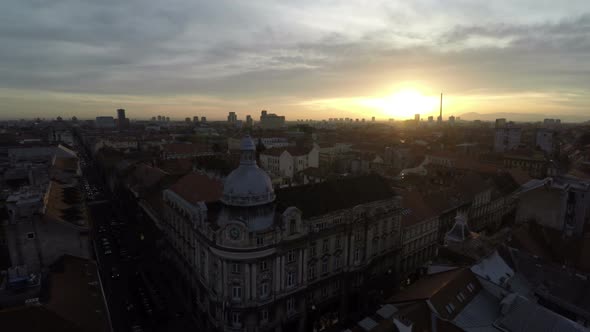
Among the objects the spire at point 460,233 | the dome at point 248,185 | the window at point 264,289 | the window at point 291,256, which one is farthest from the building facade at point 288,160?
the window at point 264,289

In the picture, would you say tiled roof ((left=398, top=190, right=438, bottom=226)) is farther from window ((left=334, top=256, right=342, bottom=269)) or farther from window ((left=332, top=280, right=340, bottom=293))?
window ((left=332, top=280, right=340, bottom=293))

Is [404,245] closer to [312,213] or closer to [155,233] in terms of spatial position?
[312,213]

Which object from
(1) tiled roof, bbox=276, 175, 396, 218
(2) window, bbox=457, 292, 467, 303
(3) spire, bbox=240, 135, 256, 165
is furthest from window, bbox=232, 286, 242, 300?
(2) window, bbox=457, 292, 467, 303

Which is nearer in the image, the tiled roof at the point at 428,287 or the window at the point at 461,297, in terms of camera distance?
the tiled roof at the point at 428,287

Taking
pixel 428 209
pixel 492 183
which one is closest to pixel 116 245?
pixel 428 209

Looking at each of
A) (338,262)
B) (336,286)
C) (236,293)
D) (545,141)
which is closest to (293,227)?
(236,293)

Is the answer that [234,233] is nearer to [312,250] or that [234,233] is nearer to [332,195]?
[312,250]

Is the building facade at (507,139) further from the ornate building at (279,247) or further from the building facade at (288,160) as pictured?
the ornate building at (279,247)
